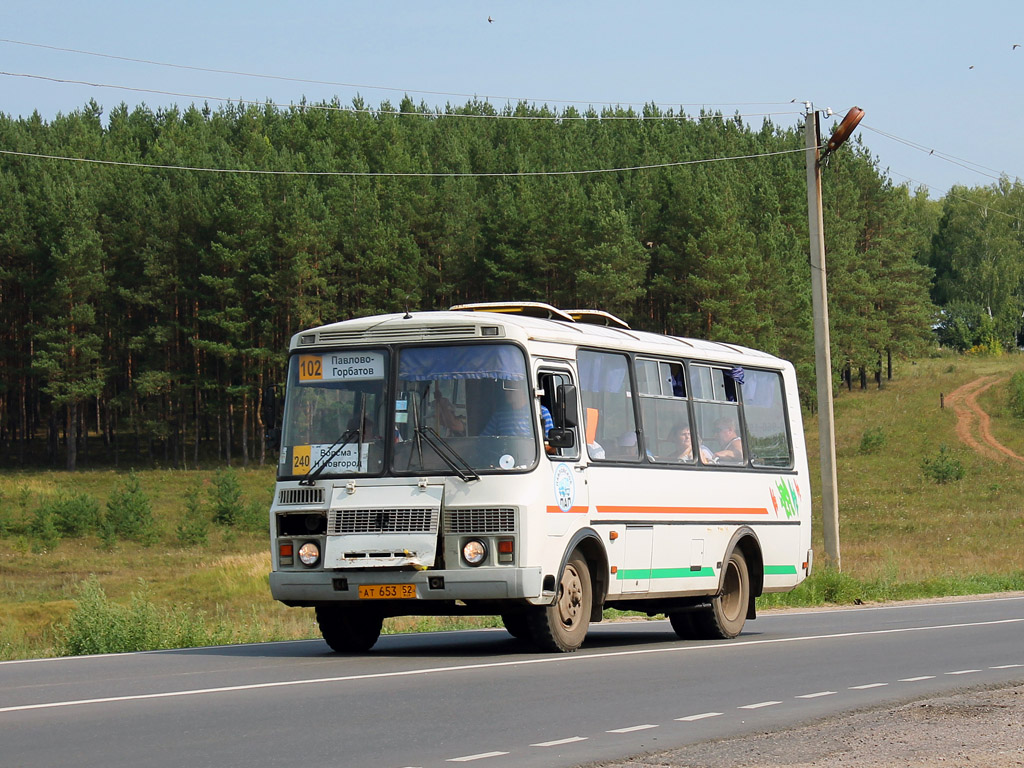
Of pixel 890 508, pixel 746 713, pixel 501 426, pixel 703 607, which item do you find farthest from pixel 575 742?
pixel 890 508

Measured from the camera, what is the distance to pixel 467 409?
46.0 feet

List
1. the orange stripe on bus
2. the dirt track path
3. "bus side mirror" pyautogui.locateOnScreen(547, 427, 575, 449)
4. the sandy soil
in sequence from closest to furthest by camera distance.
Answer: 1. the sandy soil
2. "bus side mirror" pyautogui.locateOnScreen(547, 427, 575, 449)
3. the orange stripe on bus
4. the dirt track path

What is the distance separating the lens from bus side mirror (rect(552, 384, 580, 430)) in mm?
14180

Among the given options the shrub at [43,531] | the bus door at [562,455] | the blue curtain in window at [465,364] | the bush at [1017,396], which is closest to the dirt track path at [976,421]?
the bush at [1017,396]

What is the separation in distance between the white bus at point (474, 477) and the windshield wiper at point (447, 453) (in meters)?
0.02

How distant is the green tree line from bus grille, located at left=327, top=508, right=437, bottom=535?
63.8 m

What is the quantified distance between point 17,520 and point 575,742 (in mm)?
62895

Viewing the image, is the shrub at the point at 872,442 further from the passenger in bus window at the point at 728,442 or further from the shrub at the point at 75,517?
the passenger in bus window at the point at 728,442

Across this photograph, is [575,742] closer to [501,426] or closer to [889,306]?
[501,426]

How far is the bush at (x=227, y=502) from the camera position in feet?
221

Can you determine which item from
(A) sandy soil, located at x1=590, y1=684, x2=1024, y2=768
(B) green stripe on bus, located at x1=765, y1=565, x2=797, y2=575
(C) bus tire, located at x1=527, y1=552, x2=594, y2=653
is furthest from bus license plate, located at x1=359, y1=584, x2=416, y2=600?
(B) green stripe on bus, located at x1=765, y1=565, x2=797, y2=575

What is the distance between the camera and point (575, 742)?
29.0ft

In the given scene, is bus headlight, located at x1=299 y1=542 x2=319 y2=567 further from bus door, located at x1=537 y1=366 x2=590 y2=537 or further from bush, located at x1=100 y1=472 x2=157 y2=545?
bush, located at x1=100 y1=472 x2=157 y2=545

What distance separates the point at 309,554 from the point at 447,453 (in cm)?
162
